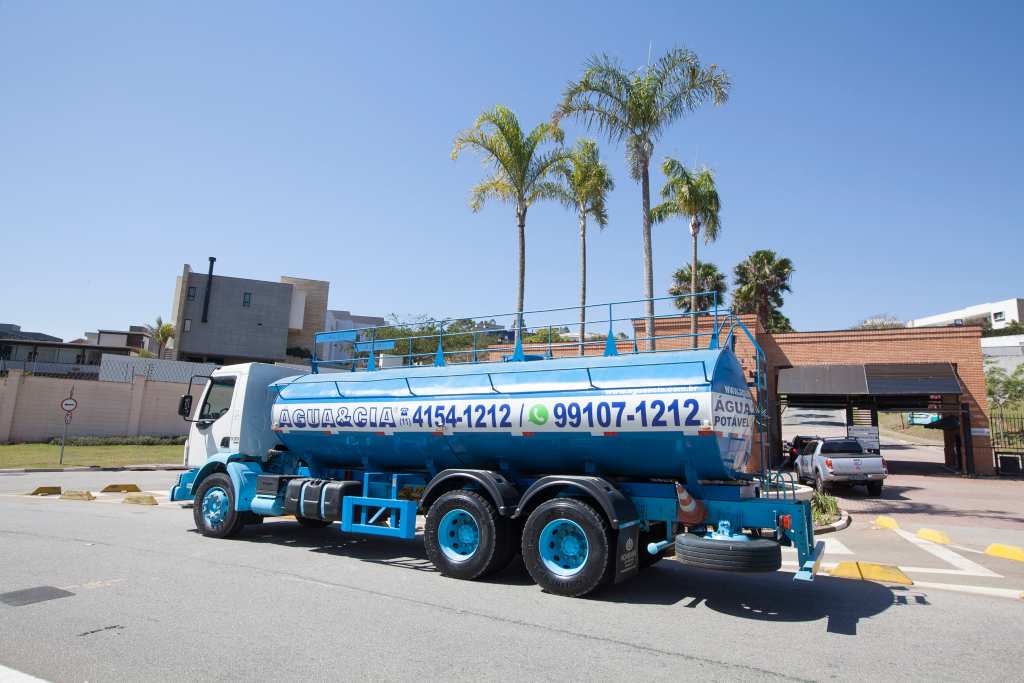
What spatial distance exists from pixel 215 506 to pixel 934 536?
13.8 meters

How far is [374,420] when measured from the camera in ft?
32.2

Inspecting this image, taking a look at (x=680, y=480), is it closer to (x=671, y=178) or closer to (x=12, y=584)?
(x=12, y=584)

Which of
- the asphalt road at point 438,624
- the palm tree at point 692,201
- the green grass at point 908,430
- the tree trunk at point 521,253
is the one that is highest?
the palm tree at point 692,201

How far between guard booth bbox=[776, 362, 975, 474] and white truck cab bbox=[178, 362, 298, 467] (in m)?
21.9

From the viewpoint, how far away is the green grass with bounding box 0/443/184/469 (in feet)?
84.8

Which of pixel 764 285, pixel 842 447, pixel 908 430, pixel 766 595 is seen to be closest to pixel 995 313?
pixel 908 430

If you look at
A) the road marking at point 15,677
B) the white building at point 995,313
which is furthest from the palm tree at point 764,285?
the white building at point 995,313

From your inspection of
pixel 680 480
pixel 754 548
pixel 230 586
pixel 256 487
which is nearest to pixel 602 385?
pixel 680 480

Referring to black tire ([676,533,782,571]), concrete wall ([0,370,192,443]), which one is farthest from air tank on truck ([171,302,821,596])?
concrete wall ([0,370,192,443])

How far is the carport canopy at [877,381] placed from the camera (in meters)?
24.6

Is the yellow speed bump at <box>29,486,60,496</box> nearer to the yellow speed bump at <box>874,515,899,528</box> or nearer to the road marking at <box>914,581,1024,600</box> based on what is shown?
the road marking at <box>914,581,1024,600</box>

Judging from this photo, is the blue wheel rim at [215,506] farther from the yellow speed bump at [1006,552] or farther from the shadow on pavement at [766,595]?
the yellow speed bump at [1006,552]

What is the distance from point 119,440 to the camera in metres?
34.6

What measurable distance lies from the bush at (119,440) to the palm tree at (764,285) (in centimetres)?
3660
